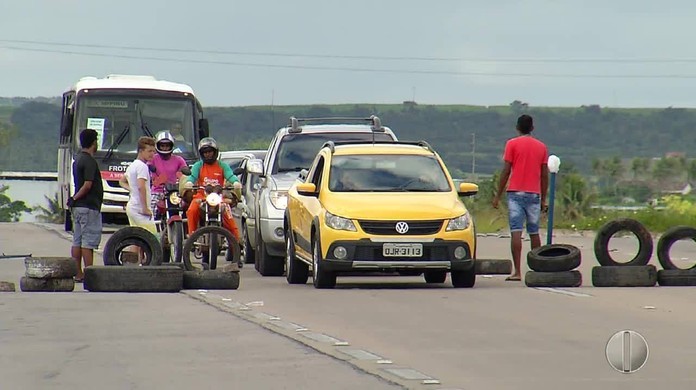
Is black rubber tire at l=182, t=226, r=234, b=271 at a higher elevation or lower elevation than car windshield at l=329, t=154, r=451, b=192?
lower

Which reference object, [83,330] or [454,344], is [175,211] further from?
[454,344]

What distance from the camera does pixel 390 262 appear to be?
2077cm

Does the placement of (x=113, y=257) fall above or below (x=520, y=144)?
below

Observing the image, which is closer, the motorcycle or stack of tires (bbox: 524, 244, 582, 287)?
stack of tires (bbox: 524, 244, 582, 287)

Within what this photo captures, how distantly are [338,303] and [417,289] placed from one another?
8.53 feet

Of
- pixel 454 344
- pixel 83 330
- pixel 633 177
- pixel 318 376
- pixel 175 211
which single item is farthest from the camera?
pixel 633 177

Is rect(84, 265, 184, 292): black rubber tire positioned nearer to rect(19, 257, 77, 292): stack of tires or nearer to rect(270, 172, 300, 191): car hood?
rect(19, 257, 77, 292): stack of tires

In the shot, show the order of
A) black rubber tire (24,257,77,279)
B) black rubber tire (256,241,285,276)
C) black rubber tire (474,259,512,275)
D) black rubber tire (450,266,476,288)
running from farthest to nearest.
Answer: black rubber tire (256,241,285,276), black rubber tire (474,259,512,275), black rubber tire (450,266,476,288), black rubber tire (24,257,77,279)

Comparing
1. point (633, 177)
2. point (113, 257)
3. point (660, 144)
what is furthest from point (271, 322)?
point (660, 144)

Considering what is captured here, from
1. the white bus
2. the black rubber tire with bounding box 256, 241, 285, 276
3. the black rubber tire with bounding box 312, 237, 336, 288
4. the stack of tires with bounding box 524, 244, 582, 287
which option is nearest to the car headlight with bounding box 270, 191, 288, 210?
the black rubber tire with bounding box 256, 241, 285, 276

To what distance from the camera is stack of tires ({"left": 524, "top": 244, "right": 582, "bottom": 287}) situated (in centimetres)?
2169

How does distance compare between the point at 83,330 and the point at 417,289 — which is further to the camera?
the point at 417,289

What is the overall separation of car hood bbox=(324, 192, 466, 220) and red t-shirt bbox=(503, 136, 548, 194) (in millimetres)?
1214

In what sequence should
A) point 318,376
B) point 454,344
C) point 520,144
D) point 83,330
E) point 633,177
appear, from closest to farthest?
point 318,376, point 454,344, point 83,330, point 520,144, point 633,177
